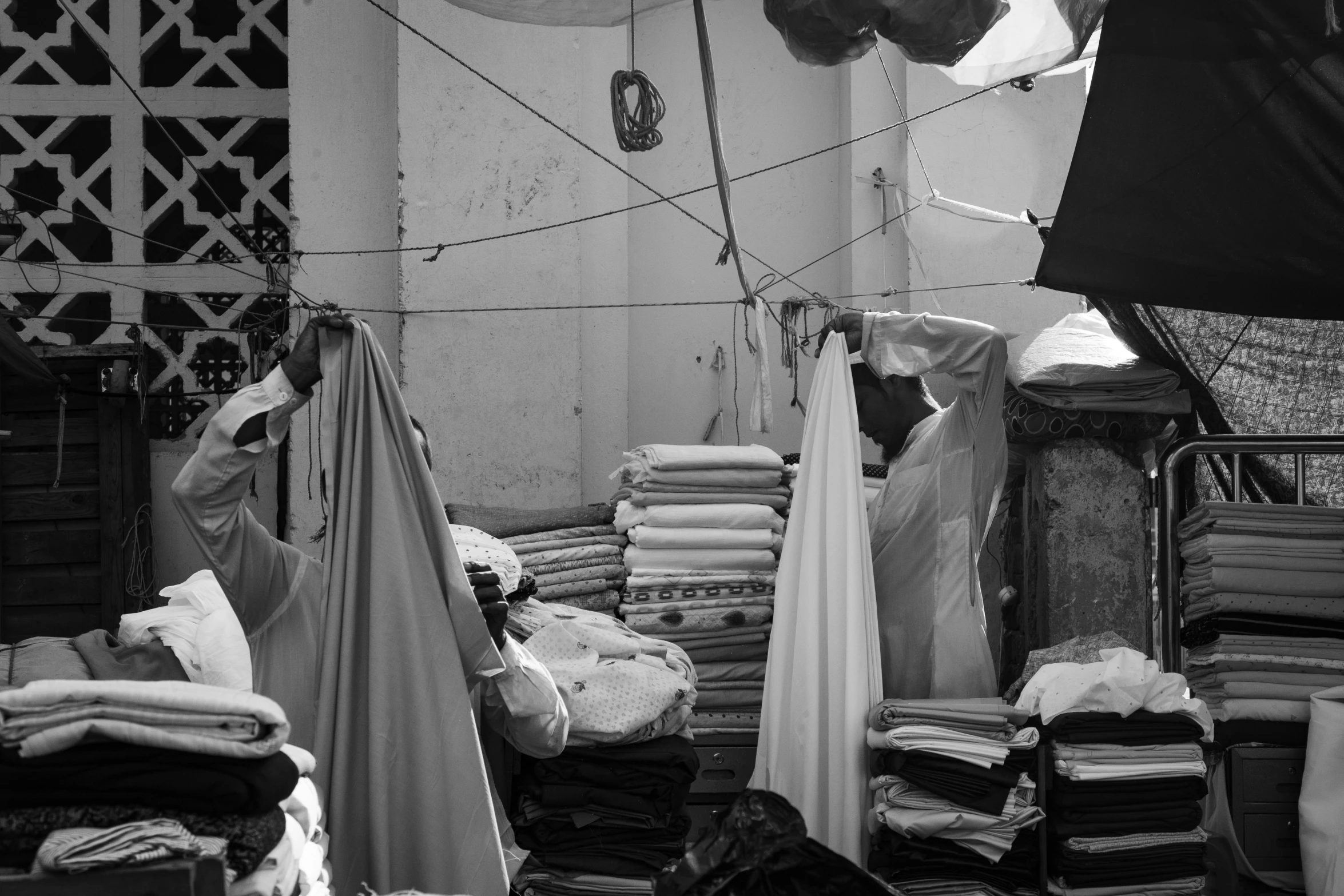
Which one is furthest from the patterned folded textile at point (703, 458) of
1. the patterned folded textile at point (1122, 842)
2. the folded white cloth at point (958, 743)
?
the patterned folded textile at point (1122, 842)

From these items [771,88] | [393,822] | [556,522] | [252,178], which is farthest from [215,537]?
[771,88]

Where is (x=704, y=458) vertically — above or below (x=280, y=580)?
above

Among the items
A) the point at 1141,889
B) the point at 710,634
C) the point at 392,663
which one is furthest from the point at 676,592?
the point at 392,663

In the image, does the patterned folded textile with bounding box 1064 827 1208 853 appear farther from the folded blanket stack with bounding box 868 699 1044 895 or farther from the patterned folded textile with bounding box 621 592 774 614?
the patterned folded textile with bounding box 621 592 774 614

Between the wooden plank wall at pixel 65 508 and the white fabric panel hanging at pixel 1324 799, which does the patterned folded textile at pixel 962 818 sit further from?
the wooden plank wall at pixel 65 508

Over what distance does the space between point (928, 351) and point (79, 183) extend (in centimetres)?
417

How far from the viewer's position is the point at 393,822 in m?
2.90

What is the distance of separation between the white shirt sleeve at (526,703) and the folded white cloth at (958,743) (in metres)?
0.98

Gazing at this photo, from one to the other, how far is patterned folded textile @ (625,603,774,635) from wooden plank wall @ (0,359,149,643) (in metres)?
2.54

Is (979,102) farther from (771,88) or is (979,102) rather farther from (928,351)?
(928,351)

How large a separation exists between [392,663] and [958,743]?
5.40 ft

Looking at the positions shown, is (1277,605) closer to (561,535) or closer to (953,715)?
(953,715)

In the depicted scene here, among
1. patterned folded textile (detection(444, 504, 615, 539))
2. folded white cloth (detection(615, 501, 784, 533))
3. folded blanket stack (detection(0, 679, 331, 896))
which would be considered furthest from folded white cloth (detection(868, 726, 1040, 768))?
folded blanket stack (detection(0, 679, 331, 896))

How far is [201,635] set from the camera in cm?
356
